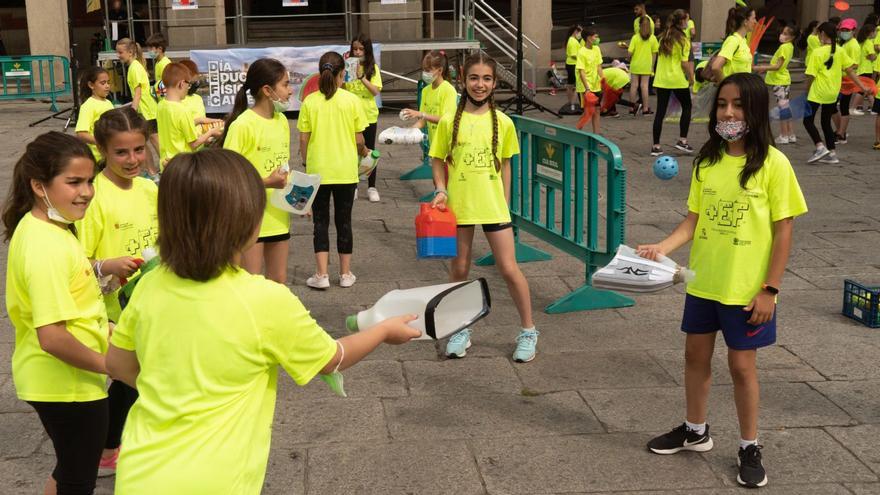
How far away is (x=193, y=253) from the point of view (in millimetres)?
2469

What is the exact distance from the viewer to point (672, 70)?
13789 millimetres

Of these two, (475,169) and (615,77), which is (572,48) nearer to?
(615,77)

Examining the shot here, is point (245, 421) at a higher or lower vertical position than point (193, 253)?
lower

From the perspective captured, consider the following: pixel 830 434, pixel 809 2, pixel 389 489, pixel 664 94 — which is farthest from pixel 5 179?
pixel 809 2

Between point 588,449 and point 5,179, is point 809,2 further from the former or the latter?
point 588,449

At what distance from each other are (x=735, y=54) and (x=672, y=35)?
157 centimetres

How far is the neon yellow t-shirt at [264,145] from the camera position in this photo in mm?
6496

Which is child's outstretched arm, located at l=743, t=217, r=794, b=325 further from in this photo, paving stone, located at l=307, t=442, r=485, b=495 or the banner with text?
the banner with text

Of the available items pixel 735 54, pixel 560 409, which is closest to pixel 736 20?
pixel 735 54

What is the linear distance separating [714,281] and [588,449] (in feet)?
3.47

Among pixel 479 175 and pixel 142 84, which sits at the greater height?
pixel 142 84

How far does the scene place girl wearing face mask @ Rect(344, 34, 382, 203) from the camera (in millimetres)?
10945

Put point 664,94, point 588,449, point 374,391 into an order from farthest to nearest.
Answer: point 664,94 < point 374,391 < point 588,449

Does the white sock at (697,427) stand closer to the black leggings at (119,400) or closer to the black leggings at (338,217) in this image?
the black leggings at (119,400)
